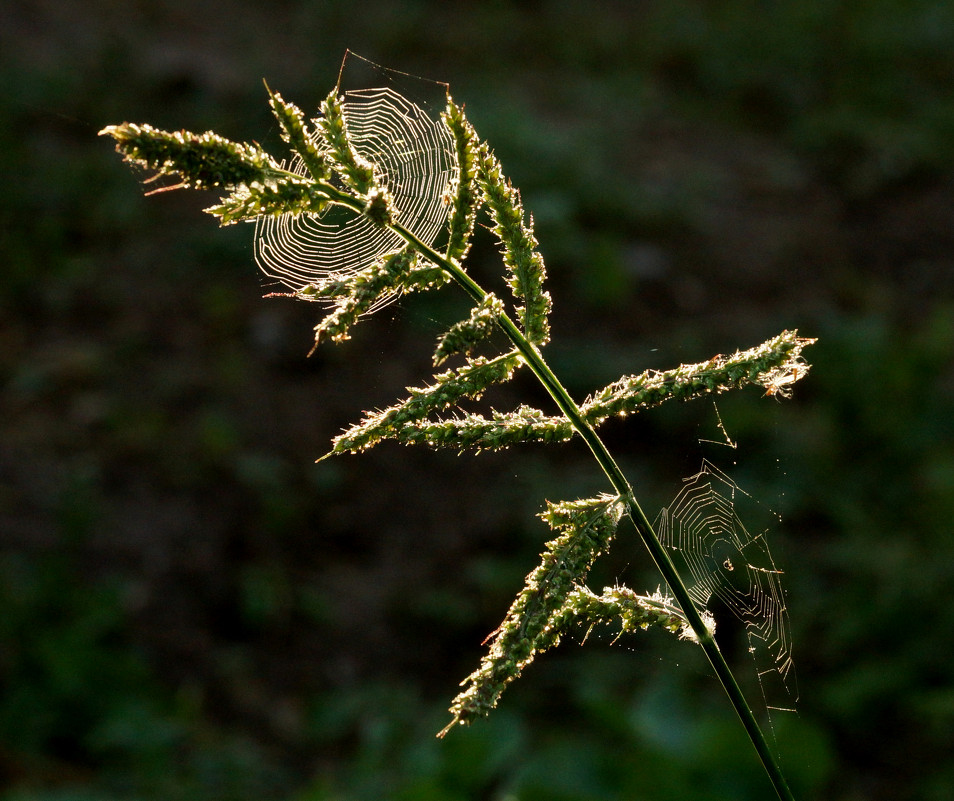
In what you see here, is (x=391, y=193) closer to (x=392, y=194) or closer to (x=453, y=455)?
(x=392, y=194)

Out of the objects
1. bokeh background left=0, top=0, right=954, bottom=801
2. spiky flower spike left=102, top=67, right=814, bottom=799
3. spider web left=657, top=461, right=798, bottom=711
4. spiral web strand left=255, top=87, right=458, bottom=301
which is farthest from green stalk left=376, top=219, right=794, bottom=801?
bokeh background left=0, top=0, right=954, bottom=801

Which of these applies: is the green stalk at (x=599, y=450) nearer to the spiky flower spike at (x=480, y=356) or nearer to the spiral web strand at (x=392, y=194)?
the spiky flower spike at (x=480, y=356)

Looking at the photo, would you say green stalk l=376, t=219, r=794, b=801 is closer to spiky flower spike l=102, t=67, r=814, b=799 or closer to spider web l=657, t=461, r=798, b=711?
spiky flower spike l=102, t=67, r=814, b=799

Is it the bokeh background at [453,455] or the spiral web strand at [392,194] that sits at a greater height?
the bokeh background at [453,455]

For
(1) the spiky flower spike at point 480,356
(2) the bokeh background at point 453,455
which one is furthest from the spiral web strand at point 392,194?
(2) the bokeh background at point 453,455

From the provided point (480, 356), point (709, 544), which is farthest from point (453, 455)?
point (480, 356)

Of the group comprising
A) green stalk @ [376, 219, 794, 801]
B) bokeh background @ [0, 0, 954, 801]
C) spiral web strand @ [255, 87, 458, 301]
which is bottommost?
green stalk @ [376, 219, 794, 801]

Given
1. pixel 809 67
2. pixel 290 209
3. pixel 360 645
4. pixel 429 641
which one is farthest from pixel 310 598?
pixel 809 67
